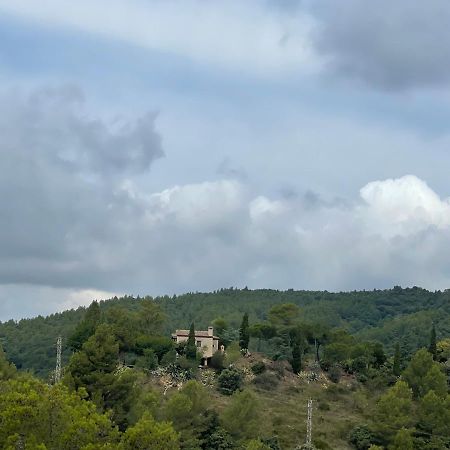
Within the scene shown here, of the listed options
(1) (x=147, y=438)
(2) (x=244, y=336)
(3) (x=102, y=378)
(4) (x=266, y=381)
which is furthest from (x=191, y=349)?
(1) (x=147, y=438)

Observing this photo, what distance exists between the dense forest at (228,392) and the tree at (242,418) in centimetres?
10

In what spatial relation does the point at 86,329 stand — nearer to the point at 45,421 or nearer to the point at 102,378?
the point at 102,378

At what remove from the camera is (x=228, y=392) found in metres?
100

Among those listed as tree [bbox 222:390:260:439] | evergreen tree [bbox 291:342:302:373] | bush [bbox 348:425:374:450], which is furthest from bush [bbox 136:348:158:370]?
bush [bbox 348:425:374:450]

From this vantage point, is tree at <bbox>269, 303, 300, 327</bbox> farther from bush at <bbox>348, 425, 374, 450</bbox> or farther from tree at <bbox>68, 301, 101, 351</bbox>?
bush at <bbox>348, 425, 374, 450</bbox>

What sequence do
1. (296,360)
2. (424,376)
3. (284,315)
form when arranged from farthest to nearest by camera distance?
(284,315) → (296,360) → (424,376)

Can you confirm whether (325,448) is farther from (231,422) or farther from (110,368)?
(110,368)

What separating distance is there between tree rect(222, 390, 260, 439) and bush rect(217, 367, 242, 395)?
15.2 m

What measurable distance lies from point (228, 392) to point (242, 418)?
15625 millimetres

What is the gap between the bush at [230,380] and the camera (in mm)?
101750

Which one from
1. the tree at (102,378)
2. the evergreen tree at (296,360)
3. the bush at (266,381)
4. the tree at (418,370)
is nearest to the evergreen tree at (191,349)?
the bush at (266,381)

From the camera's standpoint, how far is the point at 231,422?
84.1m

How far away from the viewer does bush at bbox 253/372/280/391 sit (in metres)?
105

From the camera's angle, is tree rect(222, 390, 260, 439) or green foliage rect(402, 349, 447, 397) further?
green foliage rect(402, 349, 447, 397)
